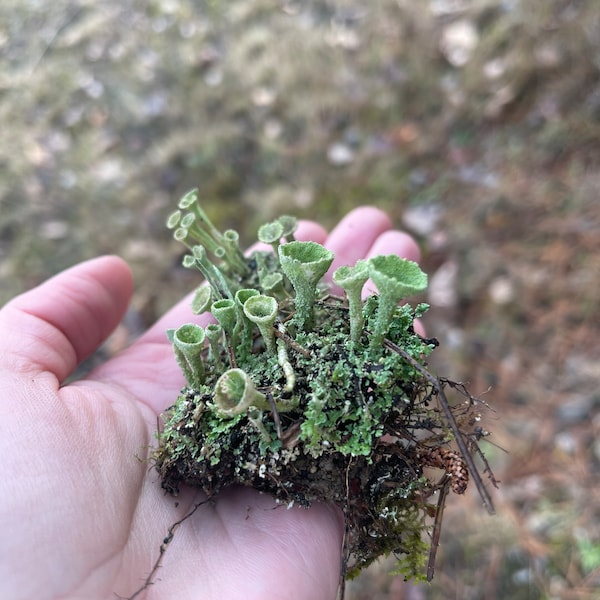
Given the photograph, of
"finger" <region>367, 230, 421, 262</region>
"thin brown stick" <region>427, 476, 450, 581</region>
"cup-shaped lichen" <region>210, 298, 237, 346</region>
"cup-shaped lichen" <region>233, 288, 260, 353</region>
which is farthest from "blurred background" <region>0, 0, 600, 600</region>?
"cup-shaped lichen" <region>210, 298, 237, 346</region>

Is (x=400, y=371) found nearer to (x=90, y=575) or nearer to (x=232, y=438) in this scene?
(x=232, y=438)

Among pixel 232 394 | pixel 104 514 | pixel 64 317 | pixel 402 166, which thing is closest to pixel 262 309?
pixel 232 394

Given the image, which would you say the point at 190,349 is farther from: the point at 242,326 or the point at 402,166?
the point at 402,166

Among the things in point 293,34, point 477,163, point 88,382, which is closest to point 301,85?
point 293,34

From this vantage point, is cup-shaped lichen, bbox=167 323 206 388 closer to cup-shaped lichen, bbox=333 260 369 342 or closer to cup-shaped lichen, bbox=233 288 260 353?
cup-shaped lichen, bbox=233 288 260 353

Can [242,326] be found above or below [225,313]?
below

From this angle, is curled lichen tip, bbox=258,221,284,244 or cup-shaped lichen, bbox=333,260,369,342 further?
curled lichen tip, bbox=258,221,284,244

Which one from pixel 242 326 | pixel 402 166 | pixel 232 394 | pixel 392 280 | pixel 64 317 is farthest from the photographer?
Result: pixel 402 166

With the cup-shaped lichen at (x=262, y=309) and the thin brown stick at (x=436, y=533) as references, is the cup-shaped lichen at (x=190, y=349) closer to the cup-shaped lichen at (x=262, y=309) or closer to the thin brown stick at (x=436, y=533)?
the cup-shaped lichen at (x=262, y=309)

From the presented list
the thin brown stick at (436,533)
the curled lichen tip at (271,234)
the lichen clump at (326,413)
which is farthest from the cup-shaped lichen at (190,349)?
the thin brown stick at (436,533)
